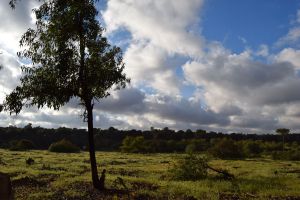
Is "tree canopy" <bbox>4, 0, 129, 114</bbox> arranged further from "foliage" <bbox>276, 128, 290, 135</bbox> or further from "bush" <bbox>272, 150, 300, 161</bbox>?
"foliage" <bbox>276, 128, 290, 135</bbox>

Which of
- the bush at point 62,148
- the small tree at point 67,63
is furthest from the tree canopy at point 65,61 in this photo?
the bush at point 62,148

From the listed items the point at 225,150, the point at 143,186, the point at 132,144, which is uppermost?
the point at 132,144

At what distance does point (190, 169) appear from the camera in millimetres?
36531

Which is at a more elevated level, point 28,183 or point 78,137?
point 78,137

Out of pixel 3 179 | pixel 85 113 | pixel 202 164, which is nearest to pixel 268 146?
pixel 202 164

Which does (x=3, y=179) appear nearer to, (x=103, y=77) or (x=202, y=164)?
(x=103, y=77)

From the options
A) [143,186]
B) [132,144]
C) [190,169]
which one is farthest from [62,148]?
[143,186]

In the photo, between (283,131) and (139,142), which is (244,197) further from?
(283,131)

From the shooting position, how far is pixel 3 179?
13484mm

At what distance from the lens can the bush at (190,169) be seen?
36375mm

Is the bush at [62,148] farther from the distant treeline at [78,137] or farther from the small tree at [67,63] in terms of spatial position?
the small tree at [67,63]

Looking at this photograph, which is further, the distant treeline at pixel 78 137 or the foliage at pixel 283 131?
the foliage at pixel 283 131

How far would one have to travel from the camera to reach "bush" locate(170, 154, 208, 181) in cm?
3638

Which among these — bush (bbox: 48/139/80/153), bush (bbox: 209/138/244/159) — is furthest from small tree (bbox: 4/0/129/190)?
bush (bbox: 48/139/80/153)
